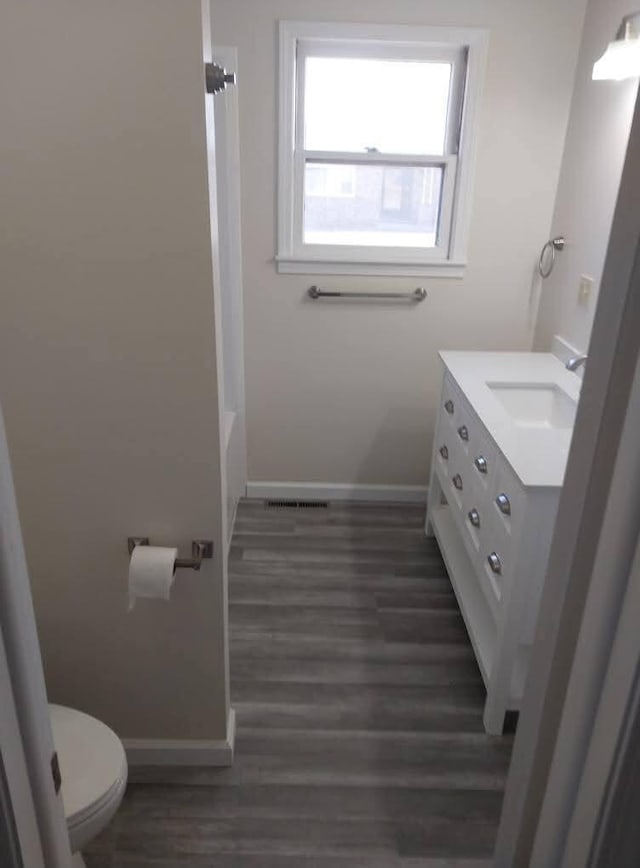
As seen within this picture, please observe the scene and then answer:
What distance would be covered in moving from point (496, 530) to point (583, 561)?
135 cm

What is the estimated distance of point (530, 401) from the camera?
268cm

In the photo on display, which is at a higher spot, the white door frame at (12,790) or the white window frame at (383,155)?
the white window frame at (383,155)

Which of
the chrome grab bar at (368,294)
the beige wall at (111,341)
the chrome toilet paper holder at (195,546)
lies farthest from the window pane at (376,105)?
the chrome toilet paper holder at (195,546)

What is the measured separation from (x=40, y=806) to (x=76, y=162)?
45.6 inches

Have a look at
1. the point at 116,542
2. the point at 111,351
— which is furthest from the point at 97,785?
the point at 111,351

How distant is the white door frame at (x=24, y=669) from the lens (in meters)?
0.80

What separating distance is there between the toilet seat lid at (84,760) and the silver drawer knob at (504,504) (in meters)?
1.22

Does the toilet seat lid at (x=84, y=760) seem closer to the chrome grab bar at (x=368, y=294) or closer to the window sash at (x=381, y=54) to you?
the chrome grab bar at (x=368, y=294)

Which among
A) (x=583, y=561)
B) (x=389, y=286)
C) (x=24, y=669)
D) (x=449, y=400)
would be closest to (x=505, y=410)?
(x=449, y=400)

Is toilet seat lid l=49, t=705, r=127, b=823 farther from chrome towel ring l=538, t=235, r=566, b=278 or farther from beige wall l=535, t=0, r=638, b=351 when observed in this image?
chrome towel ring l=538, t=235, r=566, b=278

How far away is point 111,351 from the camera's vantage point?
5.13ft

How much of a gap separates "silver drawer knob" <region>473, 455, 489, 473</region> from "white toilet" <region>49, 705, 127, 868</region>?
136 cm

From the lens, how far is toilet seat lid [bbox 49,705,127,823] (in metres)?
1.50

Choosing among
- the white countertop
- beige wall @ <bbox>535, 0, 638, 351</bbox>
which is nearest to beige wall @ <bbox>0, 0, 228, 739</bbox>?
the white countertop
